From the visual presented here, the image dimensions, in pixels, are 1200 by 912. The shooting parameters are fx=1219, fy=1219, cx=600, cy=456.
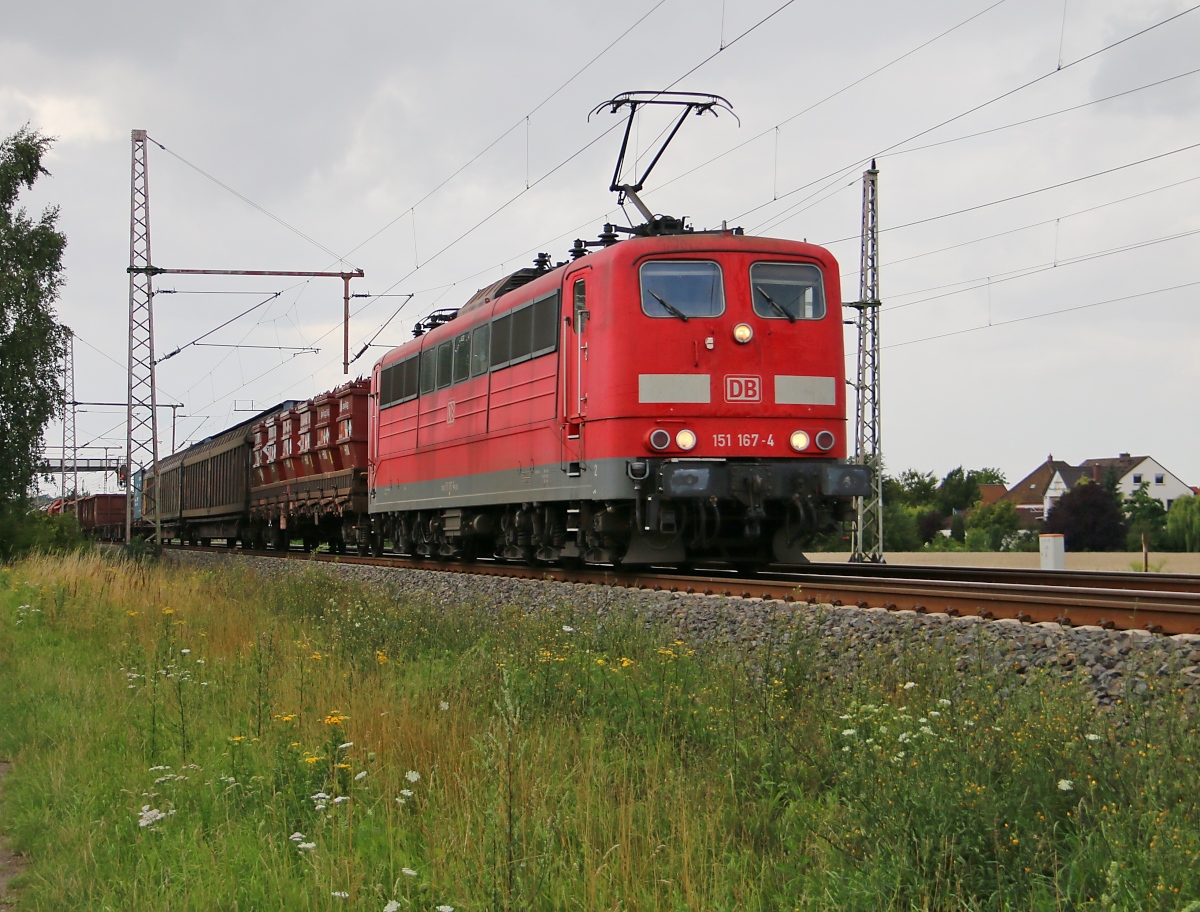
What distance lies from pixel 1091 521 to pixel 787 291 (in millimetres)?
43223

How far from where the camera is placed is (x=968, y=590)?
9.73 m

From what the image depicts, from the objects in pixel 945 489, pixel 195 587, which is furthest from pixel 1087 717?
pixel 945 489

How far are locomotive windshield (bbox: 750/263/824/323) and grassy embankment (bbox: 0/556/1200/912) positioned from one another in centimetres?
525

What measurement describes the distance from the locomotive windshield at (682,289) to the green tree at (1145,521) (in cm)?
2995

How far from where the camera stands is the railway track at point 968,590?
7395 mm

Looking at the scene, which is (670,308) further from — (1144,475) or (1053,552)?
(1144,475)


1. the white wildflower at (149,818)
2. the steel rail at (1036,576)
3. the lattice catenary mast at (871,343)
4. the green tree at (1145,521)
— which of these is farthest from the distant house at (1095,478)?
the white wildflower at (149,818)

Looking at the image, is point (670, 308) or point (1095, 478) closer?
point (670, 308)

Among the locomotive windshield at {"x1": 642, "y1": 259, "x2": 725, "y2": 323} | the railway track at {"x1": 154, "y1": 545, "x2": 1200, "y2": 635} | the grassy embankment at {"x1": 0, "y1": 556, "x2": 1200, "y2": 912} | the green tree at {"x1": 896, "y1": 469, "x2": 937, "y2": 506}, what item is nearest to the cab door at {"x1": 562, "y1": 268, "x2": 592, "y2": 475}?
the locomotive windshield at {"x1": 642, "y1": 259, "x2": 725, "y2": 323}

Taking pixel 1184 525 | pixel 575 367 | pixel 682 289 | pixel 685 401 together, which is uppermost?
pixel 682 289

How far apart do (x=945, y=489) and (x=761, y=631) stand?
280ft

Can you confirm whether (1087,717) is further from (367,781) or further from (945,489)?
(945,489)

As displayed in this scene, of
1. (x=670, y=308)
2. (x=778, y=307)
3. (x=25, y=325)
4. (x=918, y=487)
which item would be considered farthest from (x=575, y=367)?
(x=918, y=487)

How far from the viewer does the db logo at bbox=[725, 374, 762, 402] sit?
12469 mm
